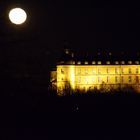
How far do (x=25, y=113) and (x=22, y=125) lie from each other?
203cm

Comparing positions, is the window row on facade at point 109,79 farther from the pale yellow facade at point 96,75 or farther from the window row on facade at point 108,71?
the window row on facade at point 108,71

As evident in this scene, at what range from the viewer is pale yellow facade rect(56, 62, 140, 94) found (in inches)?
2330

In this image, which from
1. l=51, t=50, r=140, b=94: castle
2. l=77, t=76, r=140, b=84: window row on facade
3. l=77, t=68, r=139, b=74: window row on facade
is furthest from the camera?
l=77, t=68, r=139, b=74: window row on facade

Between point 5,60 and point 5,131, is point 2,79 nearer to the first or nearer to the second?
point 5,60

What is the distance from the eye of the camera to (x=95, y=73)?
198 ft

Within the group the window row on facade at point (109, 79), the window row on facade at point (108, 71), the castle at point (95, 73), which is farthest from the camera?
the window row on facade at point (108, 71)

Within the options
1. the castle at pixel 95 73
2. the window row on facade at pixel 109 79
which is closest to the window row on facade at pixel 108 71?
the castle at pixel 95 73

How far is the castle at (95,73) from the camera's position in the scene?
59.2 m

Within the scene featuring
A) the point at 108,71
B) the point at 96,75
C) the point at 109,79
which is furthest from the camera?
the point at 108,71

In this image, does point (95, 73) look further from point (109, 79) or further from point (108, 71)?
point (109, 79)

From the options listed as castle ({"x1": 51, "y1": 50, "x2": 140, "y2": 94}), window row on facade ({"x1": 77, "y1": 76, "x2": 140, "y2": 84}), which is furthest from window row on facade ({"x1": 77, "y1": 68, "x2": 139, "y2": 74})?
window row on facade ({"x1": 77, "y1": 76, "x2": 140, "y2": 84})

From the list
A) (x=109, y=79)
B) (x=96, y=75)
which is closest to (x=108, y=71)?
(x=109, y=79)

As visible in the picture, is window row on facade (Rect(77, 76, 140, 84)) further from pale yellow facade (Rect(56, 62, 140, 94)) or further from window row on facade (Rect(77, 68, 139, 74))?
window row on facade (Rect(77, 68, 139, 74))

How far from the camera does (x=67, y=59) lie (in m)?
61.4
